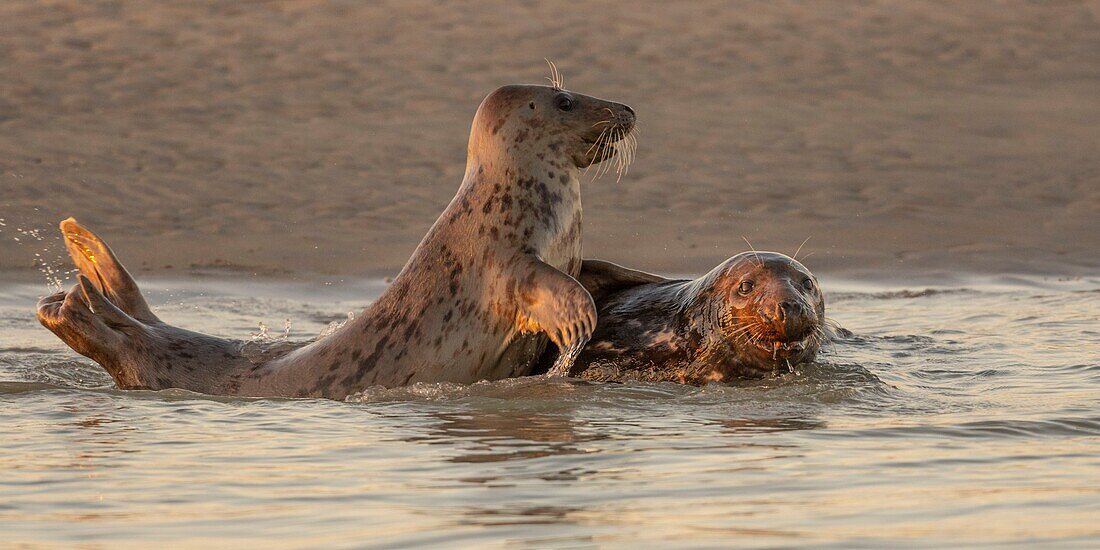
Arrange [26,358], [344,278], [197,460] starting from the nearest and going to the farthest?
[197,460]
[26,358]
[344,278]

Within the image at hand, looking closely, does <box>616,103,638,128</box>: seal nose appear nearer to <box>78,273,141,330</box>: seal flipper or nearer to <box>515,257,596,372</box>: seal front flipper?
<box>515,257,596,372</box>: seal front flipper

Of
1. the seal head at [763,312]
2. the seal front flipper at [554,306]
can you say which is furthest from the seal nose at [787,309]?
the seal front flipper at [554,306]

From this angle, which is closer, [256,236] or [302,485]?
[302,485]

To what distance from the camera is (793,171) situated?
1498cm

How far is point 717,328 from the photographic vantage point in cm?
708

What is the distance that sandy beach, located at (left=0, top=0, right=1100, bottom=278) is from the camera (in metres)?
13.2

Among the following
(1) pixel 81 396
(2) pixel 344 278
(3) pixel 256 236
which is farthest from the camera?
(3) pixel 256 236

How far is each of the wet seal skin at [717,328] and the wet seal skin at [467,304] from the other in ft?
1.09

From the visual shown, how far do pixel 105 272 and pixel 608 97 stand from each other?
921 centimetres

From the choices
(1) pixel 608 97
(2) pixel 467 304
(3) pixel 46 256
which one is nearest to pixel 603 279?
(2) pixel 467 304

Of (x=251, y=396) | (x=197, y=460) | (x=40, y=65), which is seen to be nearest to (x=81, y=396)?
(x=251, y=396)

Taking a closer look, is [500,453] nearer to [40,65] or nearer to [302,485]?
[302,485]

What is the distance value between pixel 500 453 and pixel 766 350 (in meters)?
1.80

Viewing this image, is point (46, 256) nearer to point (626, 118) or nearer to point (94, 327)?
point (94, 327)
